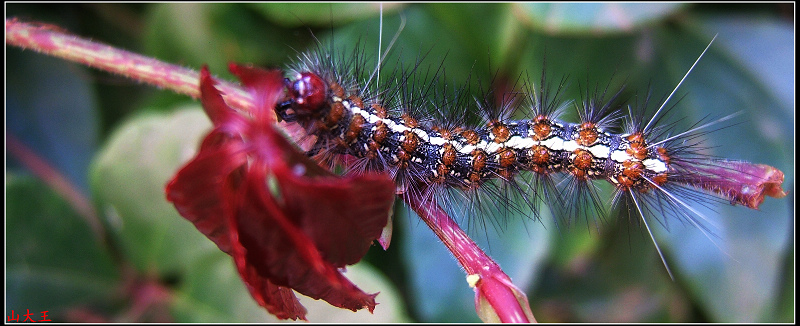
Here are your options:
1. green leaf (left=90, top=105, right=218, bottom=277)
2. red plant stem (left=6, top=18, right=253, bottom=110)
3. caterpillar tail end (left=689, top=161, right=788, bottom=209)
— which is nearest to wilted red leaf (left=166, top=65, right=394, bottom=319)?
red plant stem (left=6, top=18, right=253, bottom=110)

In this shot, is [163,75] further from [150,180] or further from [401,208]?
[401,208]

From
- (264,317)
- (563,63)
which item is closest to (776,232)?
(563,63)

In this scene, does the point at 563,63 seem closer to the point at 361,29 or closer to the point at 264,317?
the point at 361,29

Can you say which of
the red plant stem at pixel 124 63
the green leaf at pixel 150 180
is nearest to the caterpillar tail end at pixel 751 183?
the red plant stem at pixel 124 63

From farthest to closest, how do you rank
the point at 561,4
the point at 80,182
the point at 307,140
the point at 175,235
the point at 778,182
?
the point at 80,182 < the point at 175,235 < the point at 561,4 < the point at 307,140 < the point at 778,182

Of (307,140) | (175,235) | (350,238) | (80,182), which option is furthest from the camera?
(80,182)

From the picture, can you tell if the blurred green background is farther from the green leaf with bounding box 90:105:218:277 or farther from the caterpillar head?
the caterpillar head
